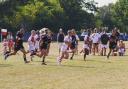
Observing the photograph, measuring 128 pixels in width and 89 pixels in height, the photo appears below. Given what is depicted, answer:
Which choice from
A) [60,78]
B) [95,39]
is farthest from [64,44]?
[95,39]

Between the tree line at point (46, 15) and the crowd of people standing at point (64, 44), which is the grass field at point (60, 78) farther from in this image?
the tree line at point (46, 15)

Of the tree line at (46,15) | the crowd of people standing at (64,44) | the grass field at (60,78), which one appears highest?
the tree line at (46,15)

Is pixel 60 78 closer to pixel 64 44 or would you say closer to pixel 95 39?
pixel 64 44

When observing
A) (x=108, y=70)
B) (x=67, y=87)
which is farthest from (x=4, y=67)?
(x=67, y=87)

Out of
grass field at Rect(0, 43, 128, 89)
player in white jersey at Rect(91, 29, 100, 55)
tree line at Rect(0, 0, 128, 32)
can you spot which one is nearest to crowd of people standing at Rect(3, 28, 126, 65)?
player in white jersey at Rect(91, 29, 100, 55)

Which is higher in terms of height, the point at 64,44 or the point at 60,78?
the point at 64,44

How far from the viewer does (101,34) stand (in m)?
41.5

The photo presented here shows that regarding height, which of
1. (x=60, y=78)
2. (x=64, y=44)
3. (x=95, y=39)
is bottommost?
(x=60, y=78)

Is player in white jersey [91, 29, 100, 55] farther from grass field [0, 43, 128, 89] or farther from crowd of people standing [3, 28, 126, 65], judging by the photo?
grass field [0, 43, 128, 89]

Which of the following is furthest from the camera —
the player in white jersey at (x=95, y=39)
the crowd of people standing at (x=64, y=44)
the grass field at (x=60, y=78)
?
the player in white jersey at (x=95, y=39)

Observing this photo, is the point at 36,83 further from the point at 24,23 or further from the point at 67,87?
the point at 24,23

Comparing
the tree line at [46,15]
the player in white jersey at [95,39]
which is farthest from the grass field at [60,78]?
the tree line at [46,15]

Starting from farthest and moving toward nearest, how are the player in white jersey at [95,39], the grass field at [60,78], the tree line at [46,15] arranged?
the tree line at [46,15], the player in white jersey at [95,39], the grass field at [60,78]

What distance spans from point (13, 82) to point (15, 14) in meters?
78.6
